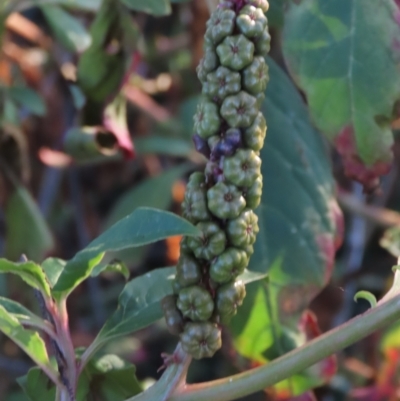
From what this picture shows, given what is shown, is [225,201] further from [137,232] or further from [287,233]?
[287,233]

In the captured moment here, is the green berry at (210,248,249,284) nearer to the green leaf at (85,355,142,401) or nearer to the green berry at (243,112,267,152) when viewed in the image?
the green berry at (243,112,267,152)

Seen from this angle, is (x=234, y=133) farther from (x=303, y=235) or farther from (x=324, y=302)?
(x=324, y=302)

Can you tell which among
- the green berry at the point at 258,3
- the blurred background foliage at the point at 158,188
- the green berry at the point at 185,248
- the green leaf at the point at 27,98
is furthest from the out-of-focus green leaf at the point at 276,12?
the green leaf at the point at 27,98

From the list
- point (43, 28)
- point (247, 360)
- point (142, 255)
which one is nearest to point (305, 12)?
point (247, 360)

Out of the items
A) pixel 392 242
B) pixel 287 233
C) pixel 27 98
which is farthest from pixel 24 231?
pixel 392 242

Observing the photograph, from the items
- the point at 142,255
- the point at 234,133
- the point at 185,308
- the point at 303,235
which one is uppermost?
the point at 234,133

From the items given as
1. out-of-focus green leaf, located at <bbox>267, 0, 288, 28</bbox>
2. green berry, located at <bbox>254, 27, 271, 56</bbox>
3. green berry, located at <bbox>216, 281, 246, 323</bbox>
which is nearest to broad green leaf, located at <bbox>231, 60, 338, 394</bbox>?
out-of-focus green leaf, located at <bbox>267, 0, 288, 28</bbox>
